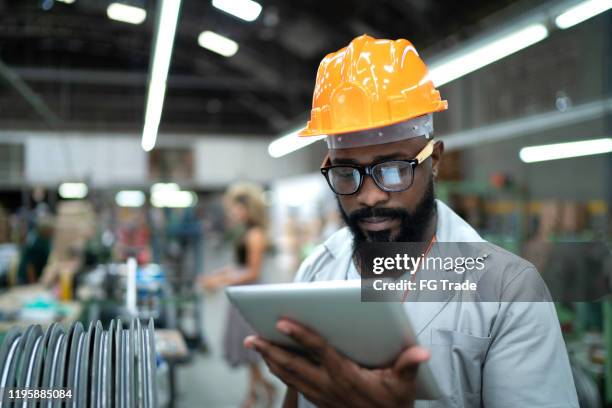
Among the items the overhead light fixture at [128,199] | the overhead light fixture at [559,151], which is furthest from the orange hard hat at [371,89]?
the overhead light fixture at [559,151]

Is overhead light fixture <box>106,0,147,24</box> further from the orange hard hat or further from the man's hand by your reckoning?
the man's hand

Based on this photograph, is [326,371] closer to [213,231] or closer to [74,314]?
[74,314]

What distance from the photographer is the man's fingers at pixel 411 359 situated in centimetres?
70

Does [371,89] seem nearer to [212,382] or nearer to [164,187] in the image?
[164,187]

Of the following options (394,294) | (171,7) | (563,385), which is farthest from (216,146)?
(563,385)

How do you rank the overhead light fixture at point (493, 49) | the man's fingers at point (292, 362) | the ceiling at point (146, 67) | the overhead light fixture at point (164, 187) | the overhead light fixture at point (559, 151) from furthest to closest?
the overhead light fixture at point (559, 151), the overhead light fixture at point (493, 49), the overhead light fixture at point (164, 187), the ceiling at point (146, 67), the man's fingers at point (292, 362)

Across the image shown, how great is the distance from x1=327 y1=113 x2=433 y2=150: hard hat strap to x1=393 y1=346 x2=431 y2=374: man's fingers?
1.22 ft

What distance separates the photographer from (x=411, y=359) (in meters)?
0.70

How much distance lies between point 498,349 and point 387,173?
34 cm

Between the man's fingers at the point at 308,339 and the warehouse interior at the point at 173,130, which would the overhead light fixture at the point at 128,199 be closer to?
the warehouse interior at the point at 173,130

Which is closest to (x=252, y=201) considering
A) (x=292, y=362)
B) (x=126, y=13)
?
(x=126, y=13)

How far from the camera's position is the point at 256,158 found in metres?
2.41

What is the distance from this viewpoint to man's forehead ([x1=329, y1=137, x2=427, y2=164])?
3.04 ft

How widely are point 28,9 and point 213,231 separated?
700 centimetres
